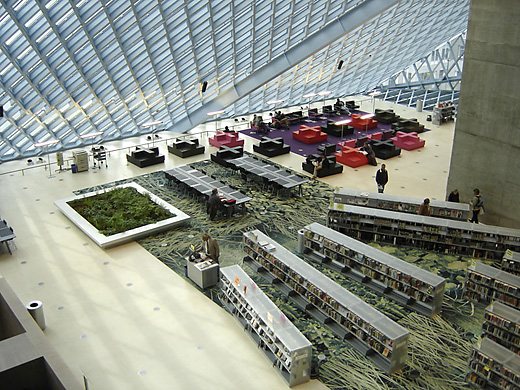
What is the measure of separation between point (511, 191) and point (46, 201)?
17.6 meters

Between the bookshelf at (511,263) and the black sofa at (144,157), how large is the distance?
54.3 feet

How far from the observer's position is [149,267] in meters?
16.5

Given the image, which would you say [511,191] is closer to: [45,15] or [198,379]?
[198,379]

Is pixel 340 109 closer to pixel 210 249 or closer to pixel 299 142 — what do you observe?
pixel 299 142

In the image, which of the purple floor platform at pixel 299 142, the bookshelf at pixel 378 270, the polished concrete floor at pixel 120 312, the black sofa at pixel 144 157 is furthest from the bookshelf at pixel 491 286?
the black sofa at pixel 144 157

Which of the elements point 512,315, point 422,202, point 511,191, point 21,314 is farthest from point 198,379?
point 511,191

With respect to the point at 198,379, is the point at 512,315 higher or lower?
higher

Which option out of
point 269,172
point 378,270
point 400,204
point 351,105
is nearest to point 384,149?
point 269,172

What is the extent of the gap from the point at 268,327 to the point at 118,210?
32.0ft

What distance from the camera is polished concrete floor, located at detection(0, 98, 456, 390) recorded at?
468 inches

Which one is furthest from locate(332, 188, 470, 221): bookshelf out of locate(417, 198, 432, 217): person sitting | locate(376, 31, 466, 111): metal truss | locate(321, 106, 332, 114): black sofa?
locate(376, 31, 466, 111): metal truss

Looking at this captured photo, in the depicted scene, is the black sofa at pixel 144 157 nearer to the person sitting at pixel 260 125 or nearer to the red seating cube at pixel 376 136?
the person sitting at pixel 260 125

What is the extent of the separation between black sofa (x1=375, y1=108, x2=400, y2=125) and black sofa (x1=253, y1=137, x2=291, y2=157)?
29.7 feet

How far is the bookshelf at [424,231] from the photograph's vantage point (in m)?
16.8
